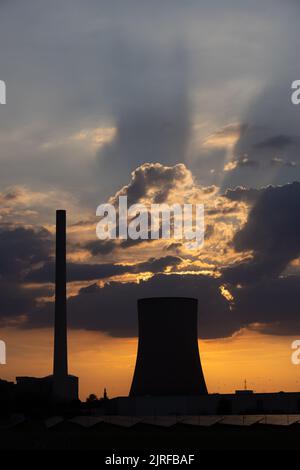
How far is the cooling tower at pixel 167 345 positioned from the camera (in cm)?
6272

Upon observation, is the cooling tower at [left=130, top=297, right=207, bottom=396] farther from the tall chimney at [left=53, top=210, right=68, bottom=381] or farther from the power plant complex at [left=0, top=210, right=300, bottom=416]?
the tall chimney at [left=53, top=210, right=68, bottom=381]

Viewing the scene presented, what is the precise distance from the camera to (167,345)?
62.6 m

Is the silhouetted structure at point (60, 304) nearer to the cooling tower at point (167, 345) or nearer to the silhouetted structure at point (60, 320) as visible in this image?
the silhouetted structure at point (60, 320)

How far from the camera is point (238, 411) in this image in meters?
81.2

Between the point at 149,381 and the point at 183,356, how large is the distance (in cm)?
345

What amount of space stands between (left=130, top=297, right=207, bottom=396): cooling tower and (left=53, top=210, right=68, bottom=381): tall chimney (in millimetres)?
10770

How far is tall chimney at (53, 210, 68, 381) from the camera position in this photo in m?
73.3

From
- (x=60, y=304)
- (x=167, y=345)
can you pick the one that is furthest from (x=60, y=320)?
(x=167, y=345)

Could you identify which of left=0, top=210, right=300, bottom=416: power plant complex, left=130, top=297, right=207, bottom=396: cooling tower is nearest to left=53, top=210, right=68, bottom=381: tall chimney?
left=0, top=210, right=300, bottom=416: power plant complex

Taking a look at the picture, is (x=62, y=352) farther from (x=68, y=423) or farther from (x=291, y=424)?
(x=291, y=424)

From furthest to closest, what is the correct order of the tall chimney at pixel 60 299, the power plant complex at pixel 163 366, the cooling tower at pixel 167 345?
the tall chimney at pixel 60 299, the power plant complex at pixel 163 366, the cooling tower at pixel 167 345

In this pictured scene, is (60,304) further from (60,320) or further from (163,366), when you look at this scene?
(163,366)

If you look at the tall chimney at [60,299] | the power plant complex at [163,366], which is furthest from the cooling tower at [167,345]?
the tall chimney at [60,299]
